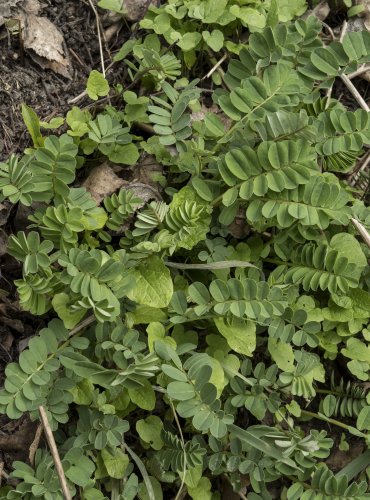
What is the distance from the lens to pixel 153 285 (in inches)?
86.0

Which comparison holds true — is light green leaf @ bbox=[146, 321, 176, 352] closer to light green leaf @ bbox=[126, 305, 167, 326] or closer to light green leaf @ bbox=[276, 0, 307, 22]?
light green leaf @ bbox=[126, 305, 167, 326]

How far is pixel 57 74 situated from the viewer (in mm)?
2602

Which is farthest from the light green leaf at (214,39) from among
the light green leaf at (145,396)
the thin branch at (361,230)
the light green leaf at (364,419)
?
the light green leaf at (364,419)

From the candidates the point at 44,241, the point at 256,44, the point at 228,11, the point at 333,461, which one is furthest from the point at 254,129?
the point at 333,461

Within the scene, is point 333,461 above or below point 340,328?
below

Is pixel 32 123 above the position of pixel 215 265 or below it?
above

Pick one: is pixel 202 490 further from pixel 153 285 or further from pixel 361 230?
pixel 361 230

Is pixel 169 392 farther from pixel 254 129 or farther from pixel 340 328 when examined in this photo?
pixel 254 129

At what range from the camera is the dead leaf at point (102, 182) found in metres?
2.40

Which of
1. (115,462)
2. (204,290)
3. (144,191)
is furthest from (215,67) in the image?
(115,462)

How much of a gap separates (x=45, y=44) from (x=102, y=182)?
56 centimetres

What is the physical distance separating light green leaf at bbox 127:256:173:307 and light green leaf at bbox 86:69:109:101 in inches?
24.4

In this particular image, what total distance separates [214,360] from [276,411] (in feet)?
0.81

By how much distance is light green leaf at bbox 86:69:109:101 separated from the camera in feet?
8.06
